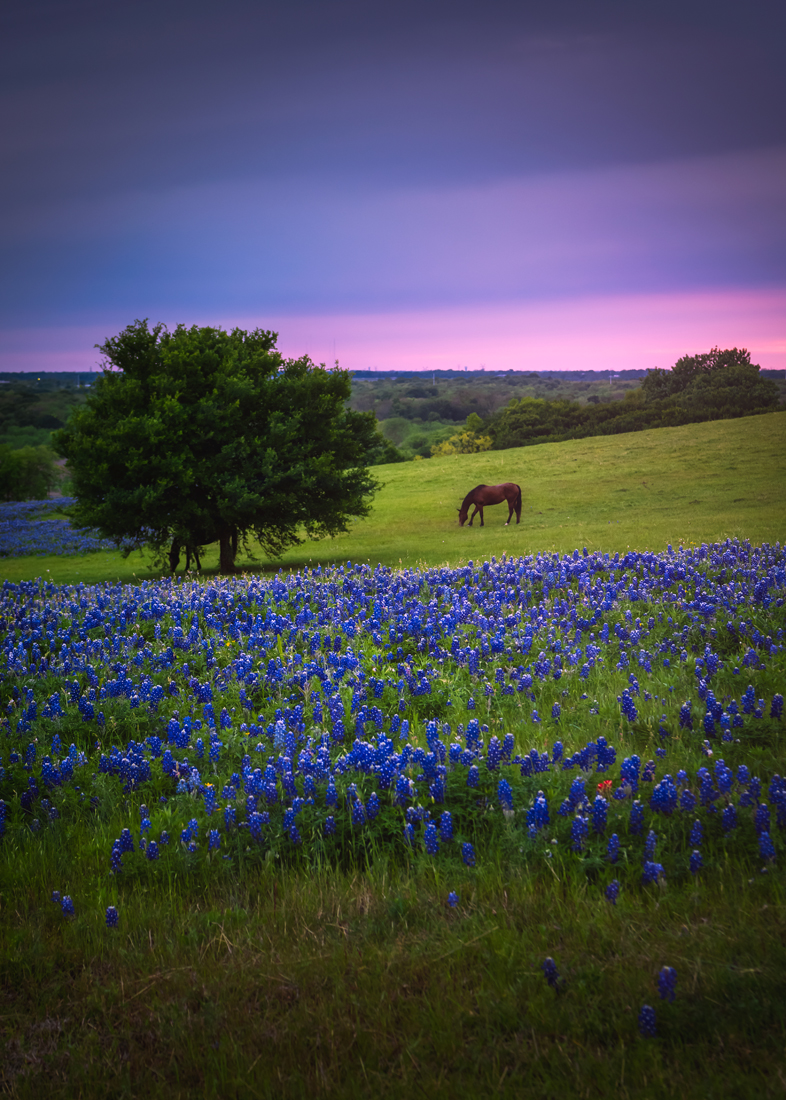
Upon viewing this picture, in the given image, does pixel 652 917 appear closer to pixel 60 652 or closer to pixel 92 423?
pixel 60 652

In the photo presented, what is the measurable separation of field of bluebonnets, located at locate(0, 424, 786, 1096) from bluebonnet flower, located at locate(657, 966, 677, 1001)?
0.04 ft

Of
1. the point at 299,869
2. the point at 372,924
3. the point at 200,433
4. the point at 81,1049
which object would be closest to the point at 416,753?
the point at 299,869

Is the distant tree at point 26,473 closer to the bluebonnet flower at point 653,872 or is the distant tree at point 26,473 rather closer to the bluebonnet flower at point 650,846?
the bluebonnet flower at point 650,846

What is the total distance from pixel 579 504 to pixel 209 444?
21.0 meters

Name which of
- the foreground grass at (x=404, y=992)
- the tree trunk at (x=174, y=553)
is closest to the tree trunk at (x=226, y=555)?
the tree trunk at (x=174, y=553)

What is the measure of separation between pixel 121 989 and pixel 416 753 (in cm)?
230

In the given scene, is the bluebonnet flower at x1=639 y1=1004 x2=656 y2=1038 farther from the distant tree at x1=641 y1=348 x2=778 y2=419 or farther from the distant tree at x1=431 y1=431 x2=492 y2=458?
the distant tree at x1=431 y1=431 x2=492 y2=458

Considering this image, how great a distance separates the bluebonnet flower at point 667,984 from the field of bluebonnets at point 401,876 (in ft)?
0.04

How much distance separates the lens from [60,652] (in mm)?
8977

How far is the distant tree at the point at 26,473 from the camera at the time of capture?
75625mm

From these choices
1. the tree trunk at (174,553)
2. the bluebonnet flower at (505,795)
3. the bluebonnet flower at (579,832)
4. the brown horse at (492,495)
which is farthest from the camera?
the brown horse at (492,495)

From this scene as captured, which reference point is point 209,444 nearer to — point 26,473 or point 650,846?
point 650,846

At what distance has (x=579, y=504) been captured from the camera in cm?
3678

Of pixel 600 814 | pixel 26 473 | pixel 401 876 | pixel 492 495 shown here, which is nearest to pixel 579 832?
pixel 600 814
